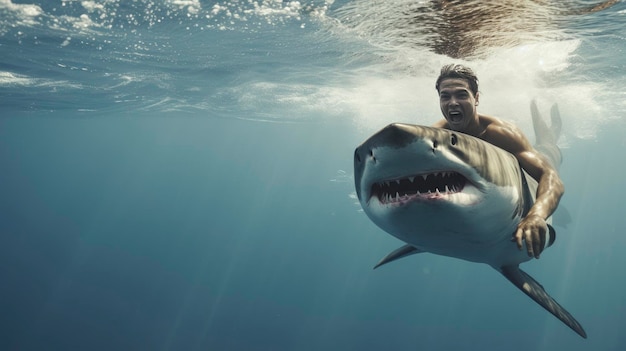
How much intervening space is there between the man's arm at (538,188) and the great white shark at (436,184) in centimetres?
20

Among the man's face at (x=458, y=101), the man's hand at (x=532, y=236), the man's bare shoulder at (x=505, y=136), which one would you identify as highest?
the man's face at (x=458, y=101)

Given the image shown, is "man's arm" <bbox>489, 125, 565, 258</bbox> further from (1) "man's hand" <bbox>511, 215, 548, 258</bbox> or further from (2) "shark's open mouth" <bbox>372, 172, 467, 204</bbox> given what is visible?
(2) "shark's open mouth" <bbox>372, 172, 467, 204</bbox>

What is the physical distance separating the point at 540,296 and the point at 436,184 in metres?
2.81

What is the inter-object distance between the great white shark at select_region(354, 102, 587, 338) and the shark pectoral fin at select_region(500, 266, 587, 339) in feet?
5.33

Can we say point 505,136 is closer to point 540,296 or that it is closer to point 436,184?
point 436,184

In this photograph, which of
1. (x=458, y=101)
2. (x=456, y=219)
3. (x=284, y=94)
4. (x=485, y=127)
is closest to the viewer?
(x=456, y=219)

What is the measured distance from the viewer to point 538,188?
336 centimetres

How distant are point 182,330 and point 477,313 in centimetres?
4287

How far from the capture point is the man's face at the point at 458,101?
4105 mm

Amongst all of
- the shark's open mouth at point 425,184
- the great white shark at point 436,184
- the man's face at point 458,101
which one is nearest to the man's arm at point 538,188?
the great white shark at point 436,184

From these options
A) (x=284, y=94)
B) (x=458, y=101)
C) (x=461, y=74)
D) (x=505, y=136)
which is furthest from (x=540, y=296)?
(x=284, y=94)

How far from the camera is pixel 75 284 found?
54.2m

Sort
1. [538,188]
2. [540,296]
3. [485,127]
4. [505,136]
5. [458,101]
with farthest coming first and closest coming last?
[540,296] → [485,127] → [458,101] → [505,136] → [538,188]

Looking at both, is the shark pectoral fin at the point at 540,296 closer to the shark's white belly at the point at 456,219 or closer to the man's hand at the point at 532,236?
the shark's white belly at the point at 456,219
